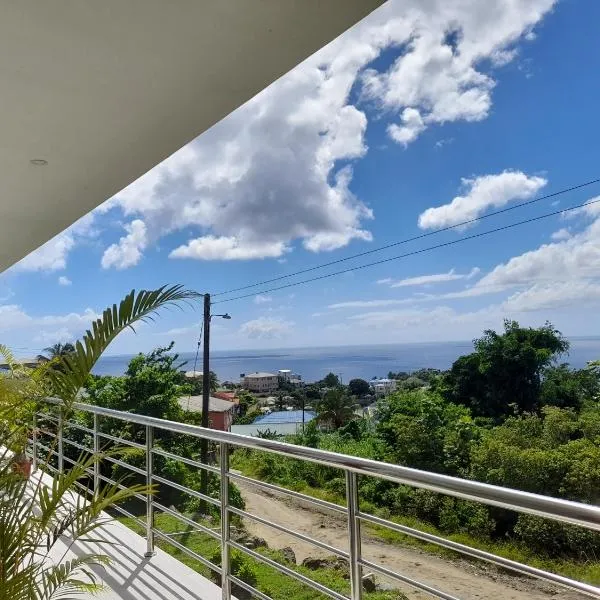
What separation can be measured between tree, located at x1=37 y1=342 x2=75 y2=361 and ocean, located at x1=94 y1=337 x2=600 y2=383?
27.8 metres

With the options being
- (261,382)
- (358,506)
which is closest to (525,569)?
(358,506)

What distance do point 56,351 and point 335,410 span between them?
108 ft

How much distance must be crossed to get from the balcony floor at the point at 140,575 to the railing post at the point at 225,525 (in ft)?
0.44

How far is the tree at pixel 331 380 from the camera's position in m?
36.3

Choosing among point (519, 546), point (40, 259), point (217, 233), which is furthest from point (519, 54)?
point (40, 259)

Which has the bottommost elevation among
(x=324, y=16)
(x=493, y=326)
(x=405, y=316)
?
(x=324, y=16)

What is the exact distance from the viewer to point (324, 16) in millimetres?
1439

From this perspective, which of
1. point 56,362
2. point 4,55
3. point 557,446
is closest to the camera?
point 4,55

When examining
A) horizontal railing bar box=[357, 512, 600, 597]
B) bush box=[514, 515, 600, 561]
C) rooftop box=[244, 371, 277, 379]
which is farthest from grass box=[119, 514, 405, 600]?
rooftop box=[244, 371, 277, 379]

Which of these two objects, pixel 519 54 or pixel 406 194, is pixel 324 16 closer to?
pixel 519 54

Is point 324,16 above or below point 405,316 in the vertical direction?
below

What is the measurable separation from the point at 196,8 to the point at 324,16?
0.33 metres

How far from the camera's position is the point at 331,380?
1460 inches

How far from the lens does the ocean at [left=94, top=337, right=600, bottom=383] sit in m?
31.7
